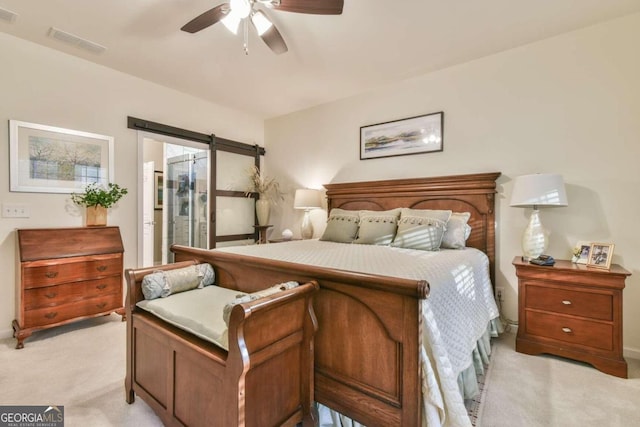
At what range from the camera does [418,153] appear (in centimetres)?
343

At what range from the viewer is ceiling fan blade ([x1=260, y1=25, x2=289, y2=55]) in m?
2.14

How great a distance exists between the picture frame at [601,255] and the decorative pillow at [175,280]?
2.96m

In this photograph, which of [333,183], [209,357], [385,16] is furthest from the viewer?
[333,183]

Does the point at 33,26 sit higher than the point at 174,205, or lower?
higher

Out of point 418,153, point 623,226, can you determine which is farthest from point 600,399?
point 418,153

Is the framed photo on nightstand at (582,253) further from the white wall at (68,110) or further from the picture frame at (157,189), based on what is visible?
the picture frame at (157,189)

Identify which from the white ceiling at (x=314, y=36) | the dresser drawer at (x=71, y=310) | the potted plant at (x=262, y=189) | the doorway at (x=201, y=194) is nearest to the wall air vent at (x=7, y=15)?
the white ceiling at (x=314, y=36)

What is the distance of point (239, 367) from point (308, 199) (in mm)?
3006

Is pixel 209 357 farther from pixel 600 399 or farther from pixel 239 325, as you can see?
pixel 600 399

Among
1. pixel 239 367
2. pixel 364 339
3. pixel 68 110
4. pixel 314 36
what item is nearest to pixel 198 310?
pixel 239 367

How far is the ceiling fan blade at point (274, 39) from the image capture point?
214 cm

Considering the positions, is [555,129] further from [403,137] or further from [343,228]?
[343,228]

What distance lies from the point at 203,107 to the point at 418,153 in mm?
3029

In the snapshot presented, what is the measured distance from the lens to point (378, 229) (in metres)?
2.97
